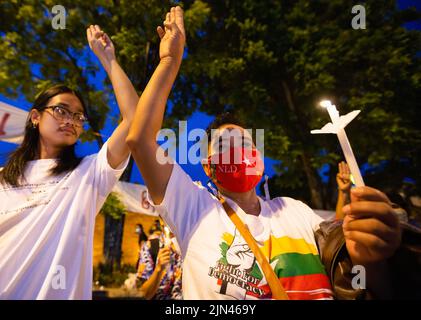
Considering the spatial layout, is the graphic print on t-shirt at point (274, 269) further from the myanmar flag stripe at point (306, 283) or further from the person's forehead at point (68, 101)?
the person's forehead at point (68, 101)

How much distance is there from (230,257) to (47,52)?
30.8 feet

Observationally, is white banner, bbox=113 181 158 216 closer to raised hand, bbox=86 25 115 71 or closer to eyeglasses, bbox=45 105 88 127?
eyeglasses, bbox=45 105 88 127

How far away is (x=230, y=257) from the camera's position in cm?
154

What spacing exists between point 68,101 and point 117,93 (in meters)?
0.54

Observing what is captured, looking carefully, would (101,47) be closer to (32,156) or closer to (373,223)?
(32,156)

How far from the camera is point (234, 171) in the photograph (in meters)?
1.88

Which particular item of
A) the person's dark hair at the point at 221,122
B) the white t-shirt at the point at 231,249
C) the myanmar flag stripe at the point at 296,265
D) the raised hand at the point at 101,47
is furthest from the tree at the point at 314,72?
the myanmar flag stripe at the point at 296,265

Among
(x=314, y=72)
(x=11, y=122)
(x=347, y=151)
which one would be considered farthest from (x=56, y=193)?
(x=314, y=72)

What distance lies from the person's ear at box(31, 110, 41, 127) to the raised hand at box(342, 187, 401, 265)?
85.2 inches

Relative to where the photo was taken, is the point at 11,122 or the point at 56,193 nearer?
the point at 56,193

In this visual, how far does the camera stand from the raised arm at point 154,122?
4.97 ft

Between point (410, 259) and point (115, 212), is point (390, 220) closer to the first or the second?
point (410, 259)

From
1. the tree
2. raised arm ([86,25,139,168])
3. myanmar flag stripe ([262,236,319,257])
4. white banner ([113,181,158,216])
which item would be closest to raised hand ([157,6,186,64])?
raised arm ([86,25,139,168])

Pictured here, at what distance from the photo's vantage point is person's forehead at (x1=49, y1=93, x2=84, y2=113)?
2334 mm
